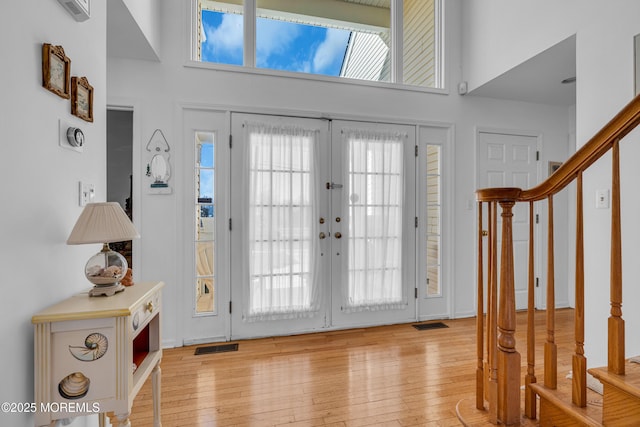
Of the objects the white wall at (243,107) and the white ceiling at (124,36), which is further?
the white wall at (243,107)

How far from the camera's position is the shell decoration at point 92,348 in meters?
1.17

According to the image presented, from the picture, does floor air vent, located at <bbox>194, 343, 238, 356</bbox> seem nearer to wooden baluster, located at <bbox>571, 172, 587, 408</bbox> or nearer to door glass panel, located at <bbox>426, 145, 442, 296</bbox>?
door glass panel, located at <bbox>426, 145, 442, 296</bbox>

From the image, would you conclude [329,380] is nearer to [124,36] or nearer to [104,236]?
[104,236]

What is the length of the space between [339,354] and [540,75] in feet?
10.5

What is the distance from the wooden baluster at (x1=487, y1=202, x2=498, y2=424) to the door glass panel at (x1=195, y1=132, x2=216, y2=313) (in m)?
2.31

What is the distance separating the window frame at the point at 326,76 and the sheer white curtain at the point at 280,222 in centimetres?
54

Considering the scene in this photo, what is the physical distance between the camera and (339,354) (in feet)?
8.91

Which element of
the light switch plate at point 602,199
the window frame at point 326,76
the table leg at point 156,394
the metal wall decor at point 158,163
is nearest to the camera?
the table leg at point 156,394

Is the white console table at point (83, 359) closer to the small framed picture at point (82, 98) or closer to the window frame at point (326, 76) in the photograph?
the small framed picture at point (82, 98)

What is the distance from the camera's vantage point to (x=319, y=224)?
3.19 meters

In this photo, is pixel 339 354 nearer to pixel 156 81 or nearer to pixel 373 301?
→ pixel 373 301

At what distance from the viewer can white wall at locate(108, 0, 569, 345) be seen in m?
2.81

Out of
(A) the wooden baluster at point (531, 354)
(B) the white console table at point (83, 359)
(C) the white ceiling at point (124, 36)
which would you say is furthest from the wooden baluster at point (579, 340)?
(C) the white ceiling at point (124, 36)

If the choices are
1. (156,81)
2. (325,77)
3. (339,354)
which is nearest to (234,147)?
(156,81)
